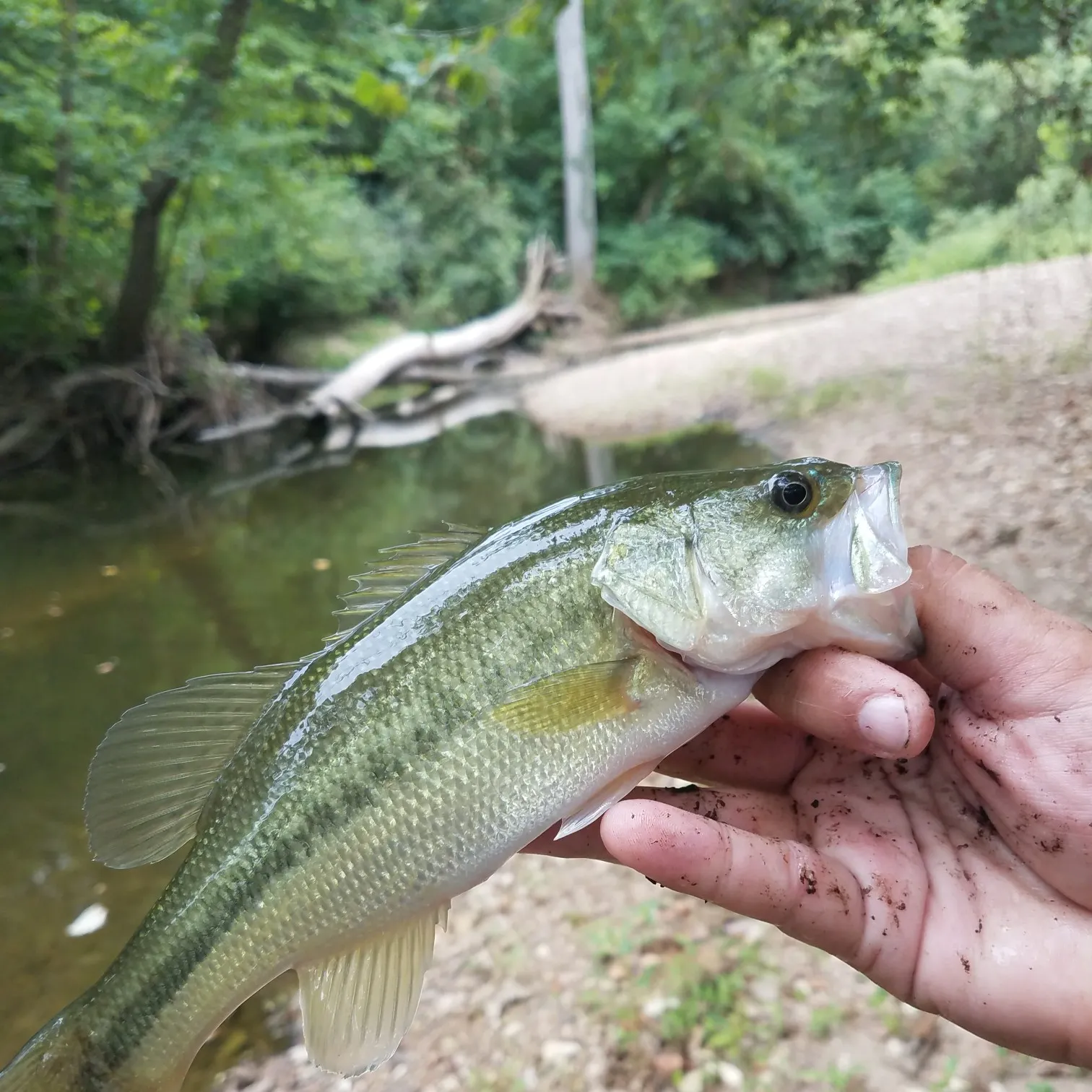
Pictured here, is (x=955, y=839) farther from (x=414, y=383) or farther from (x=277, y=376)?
(x=414, y=383)

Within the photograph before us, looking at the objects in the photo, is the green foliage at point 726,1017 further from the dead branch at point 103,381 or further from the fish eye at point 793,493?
the dead branch at point 103,381

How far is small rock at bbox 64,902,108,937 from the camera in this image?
12.1 ft

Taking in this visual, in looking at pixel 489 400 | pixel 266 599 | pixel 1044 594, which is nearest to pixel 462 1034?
pixel 1044 594

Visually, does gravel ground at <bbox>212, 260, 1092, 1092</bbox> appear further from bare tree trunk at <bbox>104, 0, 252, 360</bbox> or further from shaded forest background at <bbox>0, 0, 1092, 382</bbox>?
bare tree trunk at <bbox>104, 0, 252, 360</bbox>

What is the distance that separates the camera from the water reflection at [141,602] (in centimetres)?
382

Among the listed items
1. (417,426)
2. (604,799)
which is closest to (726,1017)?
(604,799)

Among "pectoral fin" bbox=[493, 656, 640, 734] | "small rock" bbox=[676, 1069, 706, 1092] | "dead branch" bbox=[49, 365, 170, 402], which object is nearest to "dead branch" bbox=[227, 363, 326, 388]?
"dead branch" bbox=[49, 365, 170, 402]

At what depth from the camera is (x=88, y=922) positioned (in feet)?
12.3

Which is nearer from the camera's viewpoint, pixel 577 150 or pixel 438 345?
pixel 438 345

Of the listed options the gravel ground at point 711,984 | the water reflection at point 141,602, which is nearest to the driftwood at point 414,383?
the water reflection at point 141,602

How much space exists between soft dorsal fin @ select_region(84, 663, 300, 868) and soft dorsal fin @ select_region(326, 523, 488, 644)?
0.75ft

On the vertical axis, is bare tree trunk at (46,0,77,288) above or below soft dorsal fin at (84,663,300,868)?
above

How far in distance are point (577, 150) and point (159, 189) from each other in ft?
58.1

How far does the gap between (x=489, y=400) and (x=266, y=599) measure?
1137 cm
